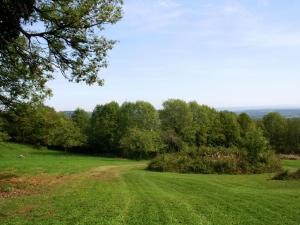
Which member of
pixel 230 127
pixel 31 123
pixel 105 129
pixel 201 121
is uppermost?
pixel 201 121

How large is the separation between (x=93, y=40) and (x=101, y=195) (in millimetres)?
8109

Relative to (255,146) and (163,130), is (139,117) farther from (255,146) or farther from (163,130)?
(255,146)

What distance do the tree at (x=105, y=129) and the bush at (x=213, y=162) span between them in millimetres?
50545

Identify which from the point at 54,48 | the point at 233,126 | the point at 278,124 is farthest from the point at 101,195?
the point at 278,124

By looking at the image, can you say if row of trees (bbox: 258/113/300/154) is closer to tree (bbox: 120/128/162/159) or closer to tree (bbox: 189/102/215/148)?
tree (bbox: 189/102/215/148)

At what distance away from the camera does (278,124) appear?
9606 cm

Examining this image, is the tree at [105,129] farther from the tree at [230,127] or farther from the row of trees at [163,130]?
the tree at [230,127]

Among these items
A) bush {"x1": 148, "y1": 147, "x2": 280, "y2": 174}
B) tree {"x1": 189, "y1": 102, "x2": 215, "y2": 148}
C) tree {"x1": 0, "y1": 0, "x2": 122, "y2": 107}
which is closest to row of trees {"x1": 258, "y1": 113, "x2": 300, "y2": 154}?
tree {"x1": 189, "y1": 102, "x2": 215, "y2": 148}

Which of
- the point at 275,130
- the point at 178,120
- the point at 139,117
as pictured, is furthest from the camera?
the point at 178,120

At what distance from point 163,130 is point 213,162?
52839 mm

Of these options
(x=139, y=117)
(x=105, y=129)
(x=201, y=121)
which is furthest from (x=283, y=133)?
(x=105, y=129)

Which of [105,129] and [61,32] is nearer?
[61,32]

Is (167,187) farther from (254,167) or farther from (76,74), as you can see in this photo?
(254,167)

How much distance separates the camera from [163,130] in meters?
94.4
